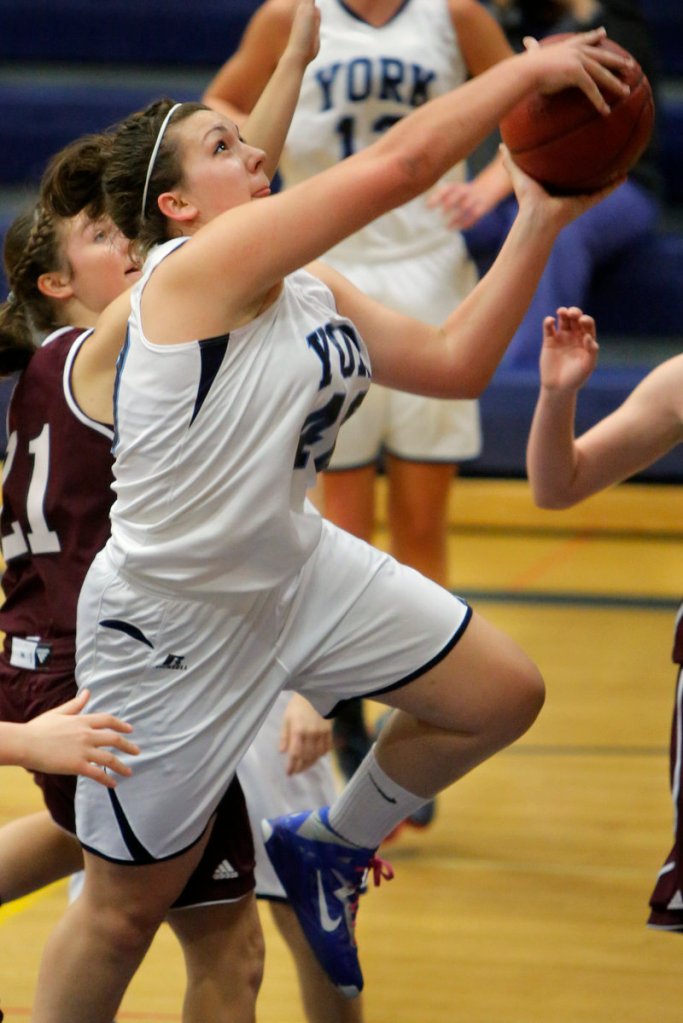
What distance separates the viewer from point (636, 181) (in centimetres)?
718

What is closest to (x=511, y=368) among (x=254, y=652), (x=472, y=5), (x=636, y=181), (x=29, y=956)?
(x=636, y=181)

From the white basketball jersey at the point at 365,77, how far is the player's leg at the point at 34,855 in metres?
2.00

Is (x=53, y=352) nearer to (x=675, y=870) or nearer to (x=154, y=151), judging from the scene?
(x=154, y=151)

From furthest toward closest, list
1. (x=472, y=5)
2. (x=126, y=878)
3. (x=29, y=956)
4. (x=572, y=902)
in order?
(x=472, y=5) → (x=572, y=902) → (x=29, y=956) → (x=126, y=878)

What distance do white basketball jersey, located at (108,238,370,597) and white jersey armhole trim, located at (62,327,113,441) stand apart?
17 cm

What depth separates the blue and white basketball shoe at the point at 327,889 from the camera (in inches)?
102

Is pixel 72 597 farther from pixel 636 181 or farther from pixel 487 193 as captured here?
pixel 636 181

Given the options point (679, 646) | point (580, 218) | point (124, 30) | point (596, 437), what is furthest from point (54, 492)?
point (124, 30)

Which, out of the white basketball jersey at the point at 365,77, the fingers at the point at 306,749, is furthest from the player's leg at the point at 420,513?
the fingers at the point at 306,749

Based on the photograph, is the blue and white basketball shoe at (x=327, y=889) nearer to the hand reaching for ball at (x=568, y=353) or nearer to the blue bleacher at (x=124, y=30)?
the hand reaching for ball at (x=568, y=353)

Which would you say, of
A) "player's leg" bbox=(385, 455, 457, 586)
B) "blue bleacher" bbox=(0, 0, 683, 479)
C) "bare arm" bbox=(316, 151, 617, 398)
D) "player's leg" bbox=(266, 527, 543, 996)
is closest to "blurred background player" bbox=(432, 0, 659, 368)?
"blue bleacher" bbox=(0, 0, 683, 479)

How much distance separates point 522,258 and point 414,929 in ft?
5.16

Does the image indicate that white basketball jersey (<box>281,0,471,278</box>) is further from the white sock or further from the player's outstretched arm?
the player's outstretched arm

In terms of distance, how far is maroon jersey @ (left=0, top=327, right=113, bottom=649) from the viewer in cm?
251
